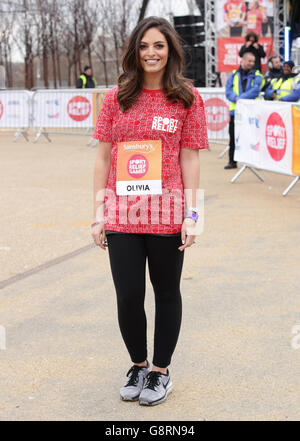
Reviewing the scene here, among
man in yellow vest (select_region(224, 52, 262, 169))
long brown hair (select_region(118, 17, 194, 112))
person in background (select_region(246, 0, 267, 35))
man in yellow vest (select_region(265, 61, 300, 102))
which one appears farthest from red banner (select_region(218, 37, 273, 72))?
long brown hair (select_region(118, 17, 194, 112))

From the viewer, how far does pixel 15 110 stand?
19.6 meters

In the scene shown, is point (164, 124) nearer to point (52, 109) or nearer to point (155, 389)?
point (155, 389)

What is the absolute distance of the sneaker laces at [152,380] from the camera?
3.62 metres

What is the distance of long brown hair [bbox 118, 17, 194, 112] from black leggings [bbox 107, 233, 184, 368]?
2.09ft

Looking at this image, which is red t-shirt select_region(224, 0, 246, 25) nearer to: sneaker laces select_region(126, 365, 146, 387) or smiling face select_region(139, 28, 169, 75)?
smiling face select_region(139, 28, 169, 75)

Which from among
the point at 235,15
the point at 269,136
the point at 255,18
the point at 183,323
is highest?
the point at 235,15

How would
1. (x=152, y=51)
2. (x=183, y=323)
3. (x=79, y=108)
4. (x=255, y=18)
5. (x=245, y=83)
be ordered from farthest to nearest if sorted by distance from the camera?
(x=255, y=18) < (x=79, y=108) < (x=245, y=83) < (x=183, y=323) < (x=152, y=51)

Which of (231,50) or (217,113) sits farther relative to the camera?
(231,50)

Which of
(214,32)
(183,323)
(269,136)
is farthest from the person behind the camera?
(214,32)

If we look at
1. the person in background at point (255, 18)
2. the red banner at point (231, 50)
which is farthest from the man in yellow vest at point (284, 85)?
the person in background at point (255, 18)

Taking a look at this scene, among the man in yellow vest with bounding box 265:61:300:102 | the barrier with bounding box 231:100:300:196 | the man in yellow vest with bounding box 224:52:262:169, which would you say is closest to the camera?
the barrier with bounding box 231:100:300:196

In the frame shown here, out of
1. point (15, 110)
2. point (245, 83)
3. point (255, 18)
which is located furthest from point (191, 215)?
point (255, 18)

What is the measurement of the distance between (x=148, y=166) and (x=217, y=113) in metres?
13.1

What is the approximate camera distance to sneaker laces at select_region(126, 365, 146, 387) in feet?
12.1
